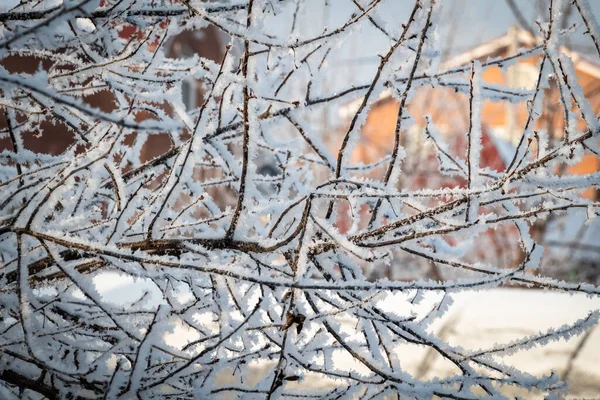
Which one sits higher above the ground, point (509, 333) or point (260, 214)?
point (509, 333)

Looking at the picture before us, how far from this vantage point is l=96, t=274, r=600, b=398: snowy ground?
3.12 metres

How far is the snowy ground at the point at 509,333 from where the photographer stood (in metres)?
3.12

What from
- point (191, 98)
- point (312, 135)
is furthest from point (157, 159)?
point (191, 98)

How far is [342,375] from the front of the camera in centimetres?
125

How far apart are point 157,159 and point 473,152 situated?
116cm

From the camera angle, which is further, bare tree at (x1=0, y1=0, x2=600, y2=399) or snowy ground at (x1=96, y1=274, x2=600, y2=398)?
snowy ground at (x1=96, y1=274, x2=600, y2=398)

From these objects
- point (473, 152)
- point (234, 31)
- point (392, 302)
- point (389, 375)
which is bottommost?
point (389, 375)

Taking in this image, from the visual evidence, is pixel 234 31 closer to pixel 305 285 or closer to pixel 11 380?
pixel 305 285

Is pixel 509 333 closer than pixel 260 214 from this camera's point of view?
No

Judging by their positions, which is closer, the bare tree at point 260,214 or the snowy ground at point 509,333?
the bare tree at point 260,214

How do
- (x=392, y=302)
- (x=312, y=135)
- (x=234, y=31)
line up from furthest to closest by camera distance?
(x=392, y=302) → (x=312, y=135) → (x=234, y=31)

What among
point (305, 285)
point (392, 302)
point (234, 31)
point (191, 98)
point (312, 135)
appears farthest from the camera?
point (191, 98)

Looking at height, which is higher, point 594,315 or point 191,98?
point 191,98

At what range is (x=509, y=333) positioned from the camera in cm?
375
